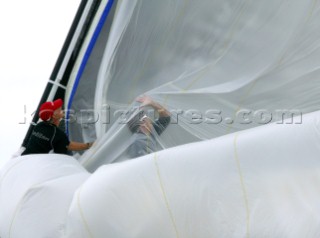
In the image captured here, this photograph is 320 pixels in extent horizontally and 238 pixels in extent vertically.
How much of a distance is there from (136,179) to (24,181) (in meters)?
0.84

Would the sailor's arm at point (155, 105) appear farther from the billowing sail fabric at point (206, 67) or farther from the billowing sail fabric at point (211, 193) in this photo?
the billowing sail fabric at point (211, 193)

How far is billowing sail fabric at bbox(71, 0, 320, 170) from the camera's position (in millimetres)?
2871

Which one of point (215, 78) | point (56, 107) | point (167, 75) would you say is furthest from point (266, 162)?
point (56, 107)

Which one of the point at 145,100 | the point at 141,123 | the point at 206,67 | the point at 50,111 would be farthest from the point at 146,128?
A: the point at 50,111

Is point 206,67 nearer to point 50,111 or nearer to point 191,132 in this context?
point 191,132

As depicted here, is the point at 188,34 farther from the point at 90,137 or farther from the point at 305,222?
the point at 305,222

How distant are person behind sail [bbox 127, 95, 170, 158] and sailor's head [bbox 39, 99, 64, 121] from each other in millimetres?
773

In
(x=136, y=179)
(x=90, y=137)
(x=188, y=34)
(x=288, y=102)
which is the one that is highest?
(x=188, y=34)

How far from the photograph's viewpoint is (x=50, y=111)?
364cm

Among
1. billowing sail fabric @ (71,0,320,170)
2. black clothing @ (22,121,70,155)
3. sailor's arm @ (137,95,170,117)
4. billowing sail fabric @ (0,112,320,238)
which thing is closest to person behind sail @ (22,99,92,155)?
black clothing @ (22,121,70,155)

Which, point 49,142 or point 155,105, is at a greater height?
point 155,105

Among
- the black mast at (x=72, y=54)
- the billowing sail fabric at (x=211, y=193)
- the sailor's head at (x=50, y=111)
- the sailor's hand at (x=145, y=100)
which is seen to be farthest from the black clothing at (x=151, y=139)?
the black mast at (x=72, y=54)

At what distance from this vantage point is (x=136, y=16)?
350 centimetres

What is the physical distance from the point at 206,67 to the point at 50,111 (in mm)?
1125
